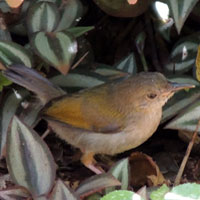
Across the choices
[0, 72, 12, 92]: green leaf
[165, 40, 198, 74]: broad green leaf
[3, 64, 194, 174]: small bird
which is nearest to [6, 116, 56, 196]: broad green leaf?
[3, 64, 194, 174]: small bird

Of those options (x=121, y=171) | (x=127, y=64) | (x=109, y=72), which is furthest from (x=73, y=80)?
(x=121, y=171)

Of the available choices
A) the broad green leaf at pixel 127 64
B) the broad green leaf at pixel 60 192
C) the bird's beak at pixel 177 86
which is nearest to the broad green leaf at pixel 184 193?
the broad green leaf at pixel 60 192

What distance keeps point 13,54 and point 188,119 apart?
2.82 ft

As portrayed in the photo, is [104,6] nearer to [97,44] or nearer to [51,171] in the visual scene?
[97,44]

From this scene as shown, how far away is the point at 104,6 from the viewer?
2.81m

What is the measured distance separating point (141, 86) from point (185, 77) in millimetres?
307

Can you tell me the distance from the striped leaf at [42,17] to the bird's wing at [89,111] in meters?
0.35

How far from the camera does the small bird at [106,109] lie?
2584 mm

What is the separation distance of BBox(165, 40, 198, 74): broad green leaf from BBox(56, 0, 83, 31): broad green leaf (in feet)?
1.91

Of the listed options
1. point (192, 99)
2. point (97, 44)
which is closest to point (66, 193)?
point (192, 99)

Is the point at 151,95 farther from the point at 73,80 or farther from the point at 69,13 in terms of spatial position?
the point at 69,13

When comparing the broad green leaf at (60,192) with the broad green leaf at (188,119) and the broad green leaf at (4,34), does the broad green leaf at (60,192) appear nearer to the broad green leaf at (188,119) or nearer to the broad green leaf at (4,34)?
the broad green leaf at (188,119)

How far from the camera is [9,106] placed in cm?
268

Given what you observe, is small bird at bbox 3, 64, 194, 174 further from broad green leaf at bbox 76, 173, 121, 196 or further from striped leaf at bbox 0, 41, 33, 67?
broad green leaf at bbox 76, 173, 121, 196
